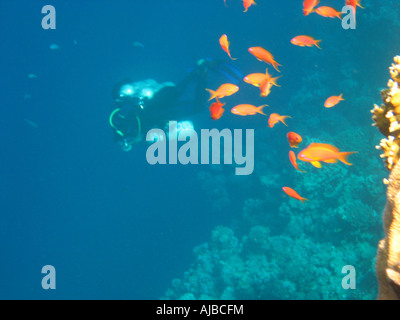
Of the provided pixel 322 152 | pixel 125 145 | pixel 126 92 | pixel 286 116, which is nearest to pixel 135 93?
pixel 126 92

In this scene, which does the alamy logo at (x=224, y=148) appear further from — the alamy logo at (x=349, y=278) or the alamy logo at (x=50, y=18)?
the alamy logo at (x=50, y=18)

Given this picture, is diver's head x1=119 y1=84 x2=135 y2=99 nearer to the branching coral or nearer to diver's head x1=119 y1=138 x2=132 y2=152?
diver's head x1=119 y1=138 x2=132 y2=152

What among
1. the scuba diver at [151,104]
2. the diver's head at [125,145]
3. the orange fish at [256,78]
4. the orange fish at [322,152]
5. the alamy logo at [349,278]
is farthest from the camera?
the scuba diver at [151,104]

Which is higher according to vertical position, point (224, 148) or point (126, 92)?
point (224, 148)

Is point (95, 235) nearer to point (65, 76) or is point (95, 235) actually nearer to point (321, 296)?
point (321, 296)

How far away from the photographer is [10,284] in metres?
33.5

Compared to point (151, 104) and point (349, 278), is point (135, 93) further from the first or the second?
point (349, 278)

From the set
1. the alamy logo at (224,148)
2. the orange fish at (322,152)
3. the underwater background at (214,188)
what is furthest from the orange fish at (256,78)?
the alamy logo at (224,148)

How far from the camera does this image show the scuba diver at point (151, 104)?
840 cm

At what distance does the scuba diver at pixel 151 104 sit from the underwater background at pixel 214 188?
39.6 inches

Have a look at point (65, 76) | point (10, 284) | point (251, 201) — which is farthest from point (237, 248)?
point (65, 76)

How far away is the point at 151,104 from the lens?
9219mm

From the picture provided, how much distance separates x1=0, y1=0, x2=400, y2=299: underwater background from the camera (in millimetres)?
9094

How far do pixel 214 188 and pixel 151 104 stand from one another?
8.11 meters
